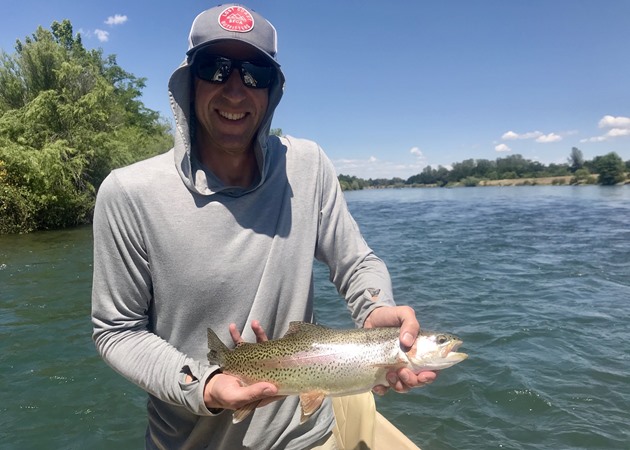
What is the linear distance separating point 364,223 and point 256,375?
31.9 m

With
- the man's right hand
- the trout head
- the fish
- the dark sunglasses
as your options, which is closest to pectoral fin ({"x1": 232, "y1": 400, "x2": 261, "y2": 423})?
the man's right hand

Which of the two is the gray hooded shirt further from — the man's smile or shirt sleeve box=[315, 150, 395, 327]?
the man's smile

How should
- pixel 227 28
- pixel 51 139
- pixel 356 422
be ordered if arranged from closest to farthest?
pixel 227 28 → pixel 356 422 → pixel 51 139

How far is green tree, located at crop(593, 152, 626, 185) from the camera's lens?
84750mm

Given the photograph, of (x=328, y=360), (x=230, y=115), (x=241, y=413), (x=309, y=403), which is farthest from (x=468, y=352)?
(x=230, y=115)

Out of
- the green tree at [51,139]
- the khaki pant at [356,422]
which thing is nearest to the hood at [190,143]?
the khaki pant at [356,422]

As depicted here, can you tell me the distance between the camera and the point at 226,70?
7.73ft

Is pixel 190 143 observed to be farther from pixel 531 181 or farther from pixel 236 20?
pixel 531 181

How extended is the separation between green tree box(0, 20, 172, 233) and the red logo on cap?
27964mm

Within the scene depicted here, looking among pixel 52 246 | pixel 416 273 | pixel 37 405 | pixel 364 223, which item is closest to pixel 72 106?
pixel 52 246

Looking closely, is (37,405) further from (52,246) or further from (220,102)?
(52,246)

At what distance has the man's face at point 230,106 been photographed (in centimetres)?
235

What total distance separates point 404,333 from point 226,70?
162 centimetres

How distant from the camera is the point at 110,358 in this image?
2164mm
